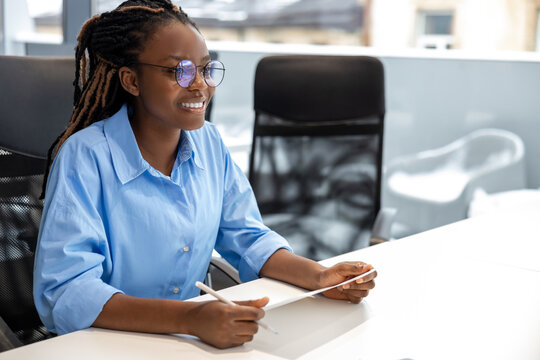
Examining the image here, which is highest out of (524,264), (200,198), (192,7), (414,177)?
(192,7)

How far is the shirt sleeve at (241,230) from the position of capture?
126 cm

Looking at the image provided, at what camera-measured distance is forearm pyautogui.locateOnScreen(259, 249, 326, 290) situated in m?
1.13

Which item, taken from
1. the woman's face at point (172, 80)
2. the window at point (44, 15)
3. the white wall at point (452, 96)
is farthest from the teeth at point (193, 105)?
the window at point (44, 15)

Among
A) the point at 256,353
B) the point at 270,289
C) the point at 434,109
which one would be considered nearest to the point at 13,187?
the point at 270,289

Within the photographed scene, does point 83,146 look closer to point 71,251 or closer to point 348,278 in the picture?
point 71,251

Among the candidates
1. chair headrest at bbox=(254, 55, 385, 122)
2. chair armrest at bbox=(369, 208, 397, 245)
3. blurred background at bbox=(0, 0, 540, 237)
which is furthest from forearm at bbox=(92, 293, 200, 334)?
blurred background at bbox=(0, 0, 540, 237)

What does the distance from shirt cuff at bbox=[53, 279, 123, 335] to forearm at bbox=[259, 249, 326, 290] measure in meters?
0.34

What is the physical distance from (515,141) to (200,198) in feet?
8.03

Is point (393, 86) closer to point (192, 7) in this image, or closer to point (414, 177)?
point (414, 177)

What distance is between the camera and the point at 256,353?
0.88 m

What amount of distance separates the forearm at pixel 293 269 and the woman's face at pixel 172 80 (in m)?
0.31

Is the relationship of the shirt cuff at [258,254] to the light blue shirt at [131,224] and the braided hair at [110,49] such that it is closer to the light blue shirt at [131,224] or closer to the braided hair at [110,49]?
the light blue shirt at [131,224]

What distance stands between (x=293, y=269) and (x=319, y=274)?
6cm

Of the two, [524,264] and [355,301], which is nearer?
[355,301]
